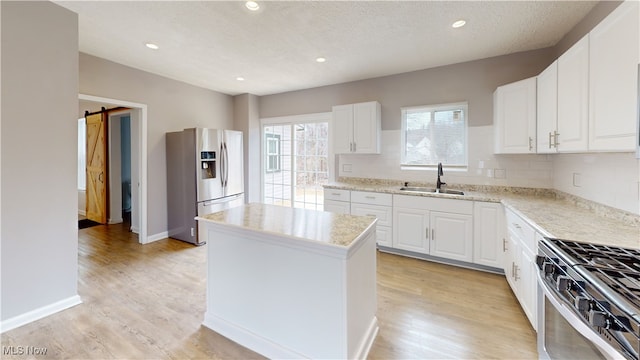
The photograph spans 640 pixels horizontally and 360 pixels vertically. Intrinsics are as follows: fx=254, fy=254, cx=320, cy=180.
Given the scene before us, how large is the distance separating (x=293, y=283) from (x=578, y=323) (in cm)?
136

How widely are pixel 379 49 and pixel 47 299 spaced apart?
4.09 meters

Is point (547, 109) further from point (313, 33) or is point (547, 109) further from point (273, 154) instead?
point (273, 154)

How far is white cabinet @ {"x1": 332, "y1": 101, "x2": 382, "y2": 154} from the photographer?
3.89 metres

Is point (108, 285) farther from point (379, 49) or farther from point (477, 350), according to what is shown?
point (379, 49)

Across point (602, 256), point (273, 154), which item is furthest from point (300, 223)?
point (273, 154)

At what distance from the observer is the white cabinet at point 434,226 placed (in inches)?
117

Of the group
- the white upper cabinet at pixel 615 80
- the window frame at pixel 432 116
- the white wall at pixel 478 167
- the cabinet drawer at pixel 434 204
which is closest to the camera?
the white upper cabinet at pixel 615 80

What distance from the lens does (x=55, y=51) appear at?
2154 mm

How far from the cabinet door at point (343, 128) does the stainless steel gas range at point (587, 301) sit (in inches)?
114

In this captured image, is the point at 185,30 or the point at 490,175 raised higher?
the point at 185,30

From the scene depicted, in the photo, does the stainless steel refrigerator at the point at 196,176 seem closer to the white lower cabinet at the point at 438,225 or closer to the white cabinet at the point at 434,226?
the white lower cabinet at the point at 438,225

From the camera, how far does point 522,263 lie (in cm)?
211

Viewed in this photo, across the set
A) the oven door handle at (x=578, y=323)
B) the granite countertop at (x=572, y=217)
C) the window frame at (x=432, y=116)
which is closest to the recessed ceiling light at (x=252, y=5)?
the window frame at (x=432, y=116)

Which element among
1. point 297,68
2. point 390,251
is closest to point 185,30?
point 297,68
